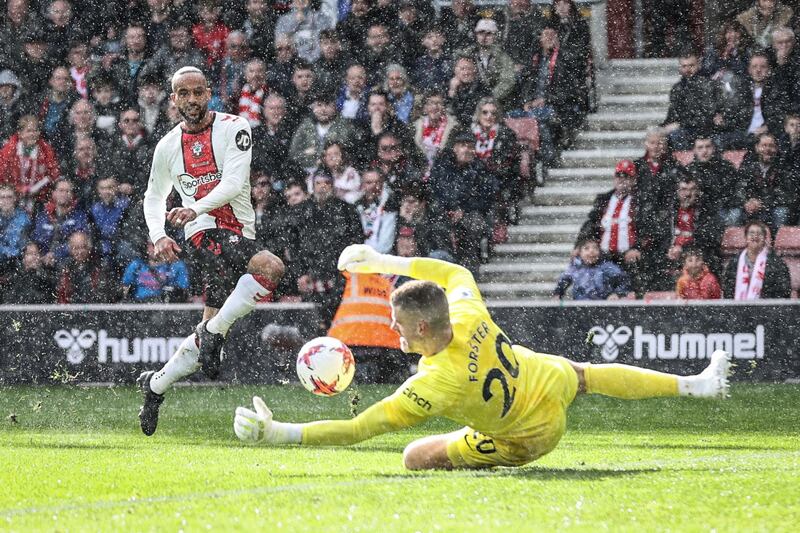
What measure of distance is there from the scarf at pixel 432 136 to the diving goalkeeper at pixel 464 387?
8.04 metres

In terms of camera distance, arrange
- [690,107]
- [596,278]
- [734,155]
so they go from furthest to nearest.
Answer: [690,107] → [734,155] → [596,278]

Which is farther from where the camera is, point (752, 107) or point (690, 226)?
point (752, 107)

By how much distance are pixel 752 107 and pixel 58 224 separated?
7429mm

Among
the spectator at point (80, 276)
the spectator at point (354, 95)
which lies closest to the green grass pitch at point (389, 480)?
the spectator at point (80, 276)

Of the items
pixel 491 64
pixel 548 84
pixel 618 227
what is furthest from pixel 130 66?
pixel 618 227

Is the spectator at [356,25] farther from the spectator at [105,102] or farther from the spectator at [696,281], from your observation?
the spectator at [696,281]

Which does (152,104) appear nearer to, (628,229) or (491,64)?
(491,64)

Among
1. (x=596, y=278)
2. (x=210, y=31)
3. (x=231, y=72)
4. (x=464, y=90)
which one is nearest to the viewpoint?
(x=596, y=278)

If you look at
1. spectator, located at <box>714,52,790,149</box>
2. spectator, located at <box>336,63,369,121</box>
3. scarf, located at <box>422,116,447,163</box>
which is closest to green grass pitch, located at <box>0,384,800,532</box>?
spectator, located at <box>714,52,790,149</box>

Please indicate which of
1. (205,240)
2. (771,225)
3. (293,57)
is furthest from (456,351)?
(293,57)

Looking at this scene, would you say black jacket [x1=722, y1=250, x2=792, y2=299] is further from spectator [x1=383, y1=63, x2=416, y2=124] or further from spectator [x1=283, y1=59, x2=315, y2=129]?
spectator [x1=283, y1=59, x2=315, y2=129]

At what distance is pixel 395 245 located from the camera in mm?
14477

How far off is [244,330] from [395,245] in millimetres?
1768

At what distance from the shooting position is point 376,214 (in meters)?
14.6
